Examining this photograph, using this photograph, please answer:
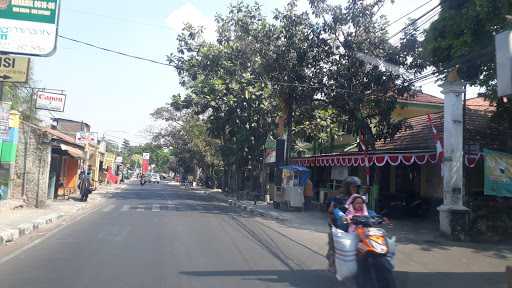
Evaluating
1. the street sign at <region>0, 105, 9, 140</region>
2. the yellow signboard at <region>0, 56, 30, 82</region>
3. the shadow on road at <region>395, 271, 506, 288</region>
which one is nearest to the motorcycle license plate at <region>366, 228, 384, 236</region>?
the shadow on road at <region>395, 271, 506, 288</region>

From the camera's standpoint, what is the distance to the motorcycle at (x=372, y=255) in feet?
21.2

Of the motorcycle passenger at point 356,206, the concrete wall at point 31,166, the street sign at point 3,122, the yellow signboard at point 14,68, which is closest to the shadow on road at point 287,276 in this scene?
the motorcycle passenger at point 356,206

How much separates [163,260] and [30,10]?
7164mm

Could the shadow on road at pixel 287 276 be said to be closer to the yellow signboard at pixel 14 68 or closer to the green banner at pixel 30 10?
the green banner at pixel 30 10

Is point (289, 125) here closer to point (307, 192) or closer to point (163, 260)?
point (307, 192)

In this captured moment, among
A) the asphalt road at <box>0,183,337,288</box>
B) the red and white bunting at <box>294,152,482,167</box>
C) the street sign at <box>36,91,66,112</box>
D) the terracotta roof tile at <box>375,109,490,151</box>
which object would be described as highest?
the street sign at <box>36,91,66,112</box>

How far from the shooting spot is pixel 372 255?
652 centimetres

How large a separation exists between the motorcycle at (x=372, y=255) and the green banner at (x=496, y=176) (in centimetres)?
914

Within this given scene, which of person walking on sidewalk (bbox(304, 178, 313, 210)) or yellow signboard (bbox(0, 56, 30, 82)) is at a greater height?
yellow signboard (bbox(0, 56, 30, 82))

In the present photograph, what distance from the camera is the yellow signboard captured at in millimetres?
13727

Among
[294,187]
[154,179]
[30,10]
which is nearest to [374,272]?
[30,10]

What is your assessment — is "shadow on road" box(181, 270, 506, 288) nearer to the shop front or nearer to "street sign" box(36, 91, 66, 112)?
the shop front

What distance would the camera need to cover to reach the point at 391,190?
80.6 ft

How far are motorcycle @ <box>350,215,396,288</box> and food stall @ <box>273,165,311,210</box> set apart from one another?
54.3 ft
